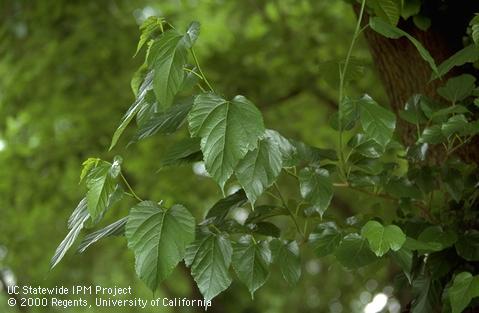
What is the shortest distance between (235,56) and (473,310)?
377cm

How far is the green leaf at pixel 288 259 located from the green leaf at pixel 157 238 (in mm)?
382

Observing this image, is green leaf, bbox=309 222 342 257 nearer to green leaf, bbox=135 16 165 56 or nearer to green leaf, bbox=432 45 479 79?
green leaf, bbox=432 45 479 79

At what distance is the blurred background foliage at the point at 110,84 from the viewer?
5.15m

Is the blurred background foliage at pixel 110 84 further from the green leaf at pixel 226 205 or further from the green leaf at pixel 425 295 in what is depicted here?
the green leaf at pixel 226 205

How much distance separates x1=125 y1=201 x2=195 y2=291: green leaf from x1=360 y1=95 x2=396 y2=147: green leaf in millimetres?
426

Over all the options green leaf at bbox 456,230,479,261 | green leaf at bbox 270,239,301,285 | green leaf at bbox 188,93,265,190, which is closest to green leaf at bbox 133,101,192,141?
green leaf at bbox 188,93,265,190

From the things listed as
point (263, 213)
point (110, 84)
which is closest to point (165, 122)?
point (263, 213)

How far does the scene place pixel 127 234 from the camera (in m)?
1.44

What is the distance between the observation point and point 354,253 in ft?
5.60

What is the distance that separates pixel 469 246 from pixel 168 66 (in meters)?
0.93

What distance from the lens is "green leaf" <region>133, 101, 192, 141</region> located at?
62.9 inches

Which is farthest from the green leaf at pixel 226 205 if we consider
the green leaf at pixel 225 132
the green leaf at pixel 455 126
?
the green leaf at pixel 455 126

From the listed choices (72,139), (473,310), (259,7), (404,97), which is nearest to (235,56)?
(259,7)

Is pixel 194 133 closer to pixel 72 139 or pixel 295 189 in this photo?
pixel 72 139
